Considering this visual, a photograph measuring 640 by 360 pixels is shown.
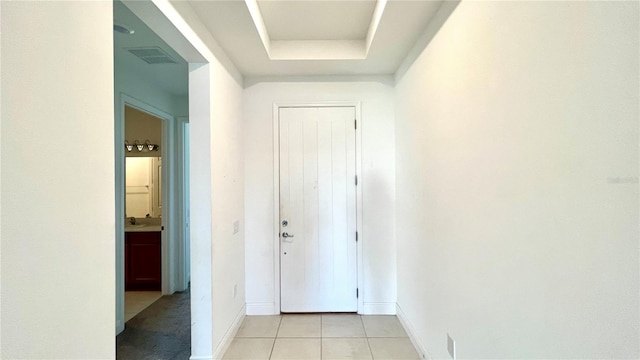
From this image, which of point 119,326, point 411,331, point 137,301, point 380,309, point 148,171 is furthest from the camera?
point 148,171

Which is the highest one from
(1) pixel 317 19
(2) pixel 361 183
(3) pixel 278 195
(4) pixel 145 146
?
(1) pixel 317 19

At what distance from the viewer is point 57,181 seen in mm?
825

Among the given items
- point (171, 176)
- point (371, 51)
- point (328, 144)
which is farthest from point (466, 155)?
point (171, 176)

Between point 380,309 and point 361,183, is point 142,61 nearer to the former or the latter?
point 361,183

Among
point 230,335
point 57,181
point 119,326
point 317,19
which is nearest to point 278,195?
point 230,335

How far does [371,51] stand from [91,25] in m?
1.94

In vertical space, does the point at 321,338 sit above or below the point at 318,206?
below

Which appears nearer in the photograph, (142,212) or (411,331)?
(411,331)

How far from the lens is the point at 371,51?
2318 millimetres

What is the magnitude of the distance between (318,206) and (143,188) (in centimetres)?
289

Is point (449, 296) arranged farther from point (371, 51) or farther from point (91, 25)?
point (91, 25)

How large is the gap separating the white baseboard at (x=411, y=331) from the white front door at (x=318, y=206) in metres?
0.46

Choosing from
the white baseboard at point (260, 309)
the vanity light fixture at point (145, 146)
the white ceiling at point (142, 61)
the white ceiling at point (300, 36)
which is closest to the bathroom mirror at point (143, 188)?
the vanity light fixture at point (145, 146)

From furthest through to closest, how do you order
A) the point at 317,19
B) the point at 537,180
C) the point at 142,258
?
the point at 142,258 < the point at 317,19 < the point at 537,180
